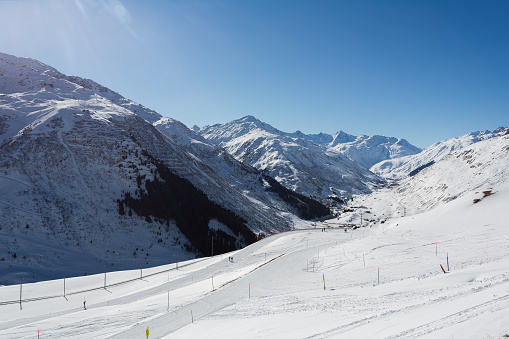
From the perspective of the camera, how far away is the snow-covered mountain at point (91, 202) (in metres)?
68.4

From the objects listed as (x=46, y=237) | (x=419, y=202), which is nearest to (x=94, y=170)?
(x=46, y=237)

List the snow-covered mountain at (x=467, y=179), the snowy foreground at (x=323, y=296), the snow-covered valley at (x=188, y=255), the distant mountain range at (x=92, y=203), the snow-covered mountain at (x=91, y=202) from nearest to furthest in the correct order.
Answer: the snowy foreground at (x=323, y=296)
the snow-covered valley at (x=188, y=255)
the distant mountain range at (x=92, y=203)
the snow-covered mountain at (x=91, y=202)
the snow-covered mountain at (x=467, y=179)

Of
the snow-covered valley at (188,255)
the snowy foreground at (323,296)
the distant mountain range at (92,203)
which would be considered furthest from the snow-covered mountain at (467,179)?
the snowy foreground at (323,296)

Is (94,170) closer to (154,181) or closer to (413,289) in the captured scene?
(154,181)

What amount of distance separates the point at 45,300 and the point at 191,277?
72.0 ft

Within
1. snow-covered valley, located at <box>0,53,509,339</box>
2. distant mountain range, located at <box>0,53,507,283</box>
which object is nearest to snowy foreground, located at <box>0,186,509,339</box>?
snow-covered valley, located at <box>0,53,509,339</box>

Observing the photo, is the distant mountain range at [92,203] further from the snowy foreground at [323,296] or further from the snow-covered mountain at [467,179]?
the snow-covered mountain at [467,179]

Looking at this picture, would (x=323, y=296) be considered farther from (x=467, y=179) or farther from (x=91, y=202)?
(x=467, y=179)

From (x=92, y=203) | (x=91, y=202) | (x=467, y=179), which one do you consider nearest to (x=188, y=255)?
(x=92, y=203)

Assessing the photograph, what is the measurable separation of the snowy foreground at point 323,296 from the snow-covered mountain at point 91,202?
19.8 meters

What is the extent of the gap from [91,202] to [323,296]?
260 feet

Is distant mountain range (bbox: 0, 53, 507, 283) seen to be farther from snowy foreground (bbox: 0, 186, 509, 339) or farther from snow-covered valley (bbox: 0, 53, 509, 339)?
snowy foreground (bbox: 0, 186, 509, 339)

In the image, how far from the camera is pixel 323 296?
84.5 feet

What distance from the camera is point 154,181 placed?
101062 mm
